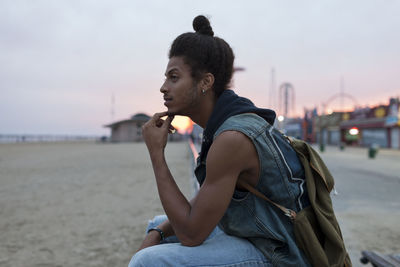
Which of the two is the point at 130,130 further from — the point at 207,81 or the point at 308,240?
the point at 308,240

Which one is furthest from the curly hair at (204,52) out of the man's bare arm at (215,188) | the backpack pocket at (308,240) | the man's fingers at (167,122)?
the backpack pocket at (308,240)

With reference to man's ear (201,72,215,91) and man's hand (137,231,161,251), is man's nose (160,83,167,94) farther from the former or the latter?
man's hand (137,231,161,251)

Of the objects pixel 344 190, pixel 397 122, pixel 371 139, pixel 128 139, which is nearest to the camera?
pixel 344 190

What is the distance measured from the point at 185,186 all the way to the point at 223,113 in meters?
6.67

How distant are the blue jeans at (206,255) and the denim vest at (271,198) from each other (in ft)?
0.16

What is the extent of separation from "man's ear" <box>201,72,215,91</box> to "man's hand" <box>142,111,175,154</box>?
0.27 metres

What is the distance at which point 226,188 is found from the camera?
129cm

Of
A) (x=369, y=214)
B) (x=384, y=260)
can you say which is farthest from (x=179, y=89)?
(x=369, y=214)

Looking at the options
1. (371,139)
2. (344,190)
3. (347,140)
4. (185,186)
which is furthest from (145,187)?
(347,140)

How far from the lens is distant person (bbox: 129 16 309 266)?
4.26ft

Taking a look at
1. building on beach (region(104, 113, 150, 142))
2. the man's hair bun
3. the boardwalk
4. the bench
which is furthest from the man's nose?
building on beach (region(104, 113, 150, 142))

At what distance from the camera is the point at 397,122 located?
3319cm

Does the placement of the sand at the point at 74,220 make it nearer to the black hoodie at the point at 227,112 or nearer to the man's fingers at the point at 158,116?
the man's fingers at the point at 158,116

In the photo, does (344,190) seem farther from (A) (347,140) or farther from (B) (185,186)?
(A) (347,140)
